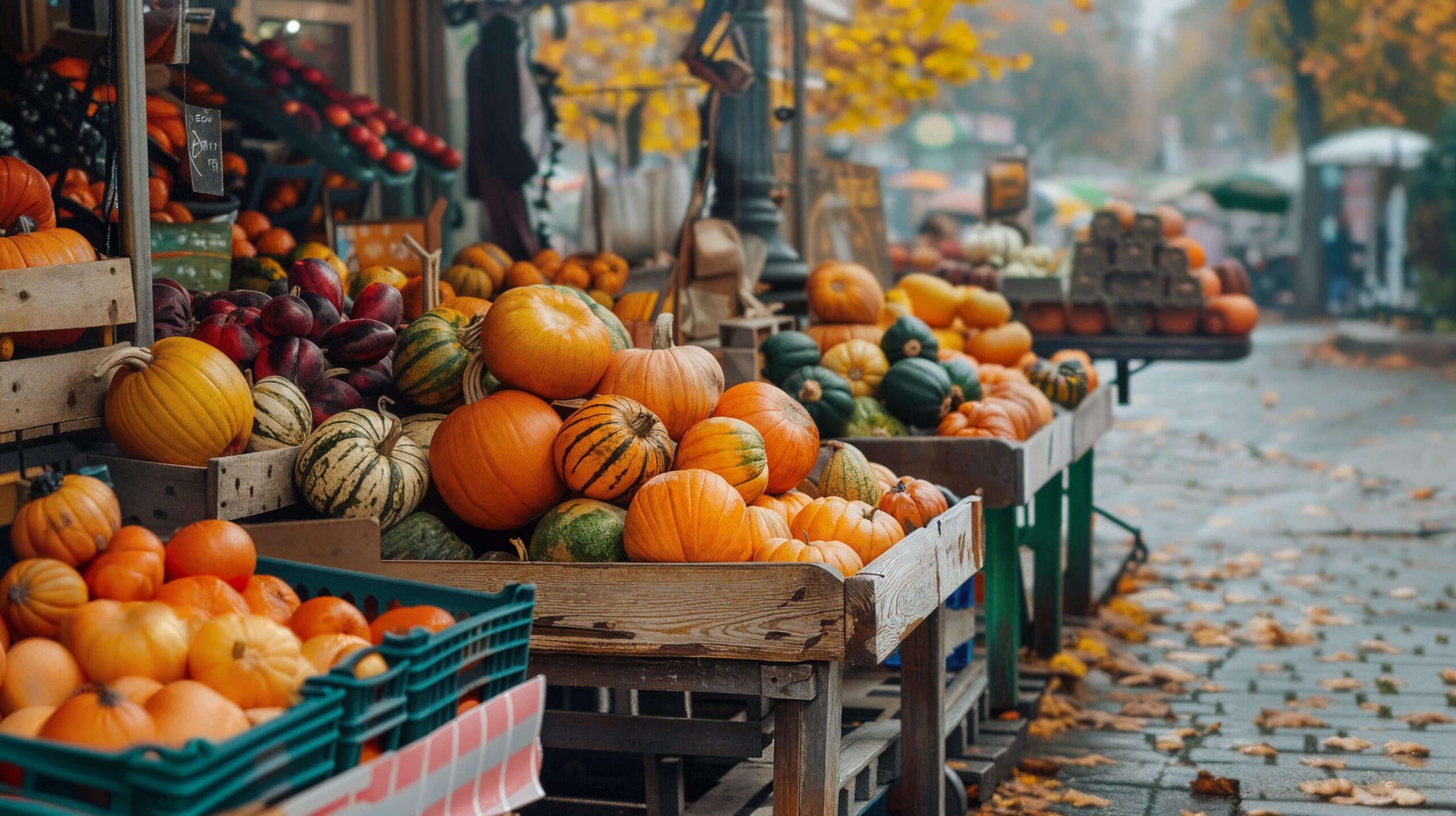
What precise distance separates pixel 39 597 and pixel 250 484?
2.72ft

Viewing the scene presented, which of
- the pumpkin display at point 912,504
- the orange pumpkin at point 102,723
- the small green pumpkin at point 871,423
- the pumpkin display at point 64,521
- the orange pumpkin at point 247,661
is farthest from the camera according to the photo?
the small green pumpkin at point 871,423

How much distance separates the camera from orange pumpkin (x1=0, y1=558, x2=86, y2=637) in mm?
2461

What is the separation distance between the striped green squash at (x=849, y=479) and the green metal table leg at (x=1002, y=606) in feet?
4.13

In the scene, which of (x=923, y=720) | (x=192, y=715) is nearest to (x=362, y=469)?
(x=192, y=715)

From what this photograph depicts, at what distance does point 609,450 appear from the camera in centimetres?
338

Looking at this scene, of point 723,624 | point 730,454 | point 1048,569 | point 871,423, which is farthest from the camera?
point 1048,569

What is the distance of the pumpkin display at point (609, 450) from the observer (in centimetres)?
339

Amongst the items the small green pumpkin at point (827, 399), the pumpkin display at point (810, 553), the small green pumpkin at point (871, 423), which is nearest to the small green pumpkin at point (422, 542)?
the pumpkin display at point (810, 553)

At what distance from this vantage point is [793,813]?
3.03 metres

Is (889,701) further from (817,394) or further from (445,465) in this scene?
(445,465)

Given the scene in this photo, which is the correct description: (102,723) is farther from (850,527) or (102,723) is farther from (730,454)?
(850,527)

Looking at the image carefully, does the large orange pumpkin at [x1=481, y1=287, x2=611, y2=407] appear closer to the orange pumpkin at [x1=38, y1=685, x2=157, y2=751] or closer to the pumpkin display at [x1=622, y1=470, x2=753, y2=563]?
the pumpkin display at [x1=622, y1=470, x2=753, y2=563]

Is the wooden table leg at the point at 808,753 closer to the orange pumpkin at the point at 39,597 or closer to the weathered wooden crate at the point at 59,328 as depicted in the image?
the orange pumpkin at the point at 39,597

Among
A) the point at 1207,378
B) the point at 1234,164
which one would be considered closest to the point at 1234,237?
the point at 1234,164
